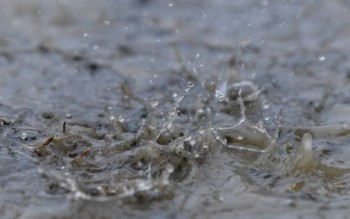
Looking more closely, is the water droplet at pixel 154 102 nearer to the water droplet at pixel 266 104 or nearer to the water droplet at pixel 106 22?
the water droplet at pixel 266 104

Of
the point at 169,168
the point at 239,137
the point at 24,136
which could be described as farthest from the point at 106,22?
the point at 169,168

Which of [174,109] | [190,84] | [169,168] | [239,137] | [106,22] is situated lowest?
[169,168]

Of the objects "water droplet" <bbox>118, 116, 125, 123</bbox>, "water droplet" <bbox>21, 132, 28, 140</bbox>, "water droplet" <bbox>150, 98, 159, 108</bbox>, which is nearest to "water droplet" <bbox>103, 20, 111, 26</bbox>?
"water droplet" <bbox>150, 98, 159, 108</bbox>

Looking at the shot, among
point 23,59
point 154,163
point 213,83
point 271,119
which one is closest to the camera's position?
point 154,163

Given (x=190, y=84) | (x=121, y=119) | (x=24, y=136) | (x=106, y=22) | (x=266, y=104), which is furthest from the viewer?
(x=106, y=22)

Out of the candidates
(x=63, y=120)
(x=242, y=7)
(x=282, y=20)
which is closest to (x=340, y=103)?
(x=63, y=120)

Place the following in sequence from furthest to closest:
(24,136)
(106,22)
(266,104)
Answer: (106,22), (266,104), (24,136)

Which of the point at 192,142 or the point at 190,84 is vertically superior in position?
the point at 190,84

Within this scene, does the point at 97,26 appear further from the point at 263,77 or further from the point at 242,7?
the point at 263,77

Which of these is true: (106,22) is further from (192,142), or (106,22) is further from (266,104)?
(192,142)
